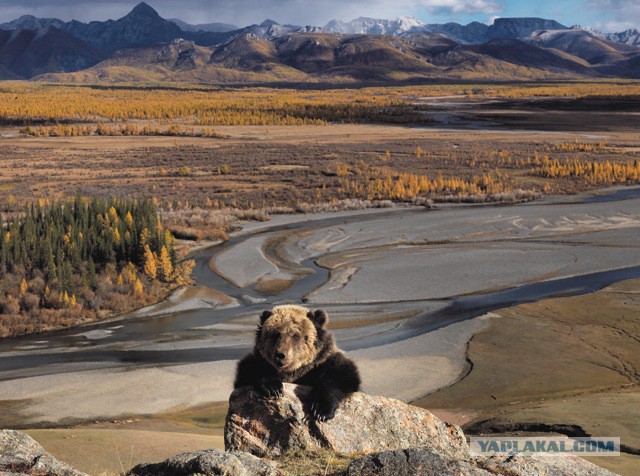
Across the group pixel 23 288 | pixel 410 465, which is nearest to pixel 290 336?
pixel 410 465

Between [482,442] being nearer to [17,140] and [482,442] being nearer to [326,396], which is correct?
[326,396]

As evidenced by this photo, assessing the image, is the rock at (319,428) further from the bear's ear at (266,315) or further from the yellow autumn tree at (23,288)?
the yellow autumn tree at (23,288)

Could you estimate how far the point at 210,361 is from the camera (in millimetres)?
20500

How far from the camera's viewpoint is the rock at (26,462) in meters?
4.62

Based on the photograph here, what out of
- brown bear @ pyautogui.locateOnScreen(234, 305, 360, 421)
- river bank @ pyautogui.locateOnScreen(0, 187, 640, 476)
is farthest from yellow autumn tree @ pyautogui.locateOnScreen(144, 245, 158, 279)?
brown bear @ pyautogui.locateOnScreen(234, 305, 360, 421)

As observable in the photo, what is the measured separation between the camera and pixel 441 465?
4512mm

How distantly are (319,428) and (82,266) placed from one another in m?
24.6

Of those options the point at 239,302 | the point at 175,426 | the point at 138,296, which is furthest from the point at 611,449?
the point at 138,296

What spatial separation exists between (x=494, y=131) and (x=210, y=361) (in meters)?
76.2

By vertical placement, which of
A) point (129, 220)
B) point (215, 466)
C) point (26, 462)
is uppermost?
point (215, 466)

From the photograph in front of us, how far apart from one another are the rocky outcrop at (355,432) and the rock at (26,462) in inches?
51.4

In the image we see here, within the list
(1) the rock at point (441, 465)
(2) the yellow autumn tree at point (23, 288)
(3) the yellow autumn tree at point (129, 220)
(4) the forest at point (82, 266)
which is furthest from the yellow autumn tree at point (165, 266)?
(1) the rock at point (441, 465)

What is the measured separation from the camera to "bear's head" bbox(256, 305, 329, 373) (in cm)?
546

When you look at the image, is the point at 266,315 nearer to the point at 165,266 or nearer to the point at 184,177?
the point at 165,266
